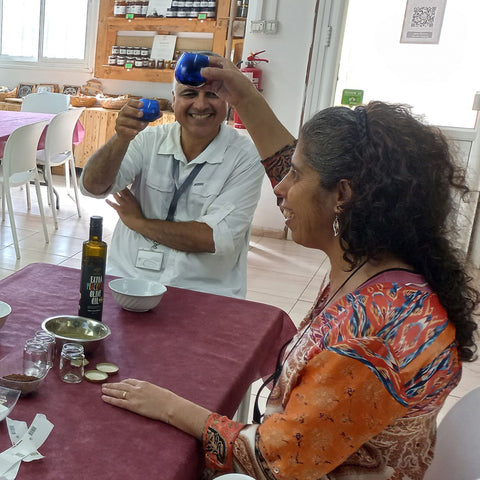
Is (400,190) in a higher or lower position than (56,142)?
higher

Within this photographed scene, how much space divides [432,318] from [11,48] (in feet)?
26.4

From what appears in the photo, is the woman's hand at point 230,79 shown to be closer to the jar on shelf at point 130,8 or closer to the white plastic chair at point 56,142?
the white plastic chair at point 56,142

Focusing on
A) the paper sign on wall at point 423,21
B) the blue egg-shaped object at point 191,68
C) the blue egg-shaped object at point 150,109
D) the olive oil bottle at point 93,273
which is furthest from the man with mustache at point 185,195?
the paper sign on wall at point 423,21

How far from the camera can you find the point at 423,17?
4.47 m

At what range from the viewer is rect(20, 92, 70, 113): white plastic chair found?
555 cm

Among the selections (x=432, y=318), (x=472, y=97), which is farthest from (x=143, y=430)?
(x=472, y=97)

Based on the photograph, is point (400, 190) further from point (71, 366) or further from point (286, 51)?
point (286, 51)

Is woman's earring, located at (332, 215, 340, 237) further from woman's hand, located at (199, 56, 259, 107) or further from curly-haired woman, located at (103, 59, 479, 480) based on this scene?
woman's hand, located at (199, 56, 259, 107)

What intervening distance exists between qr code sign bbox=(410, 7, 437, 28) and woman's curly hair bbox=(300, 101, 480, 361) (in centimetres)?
388

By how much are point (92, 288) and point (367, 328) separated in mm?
679

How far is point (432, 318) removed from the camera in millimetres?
957

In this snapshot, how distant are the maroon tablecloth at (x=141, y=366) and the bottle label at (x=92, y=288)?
0.06 meters

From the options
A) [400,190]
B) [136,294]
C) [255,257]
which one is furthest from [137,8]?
[400,190]

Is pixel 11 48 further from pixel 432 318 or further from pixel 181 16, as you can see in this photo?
pixel 432 318
